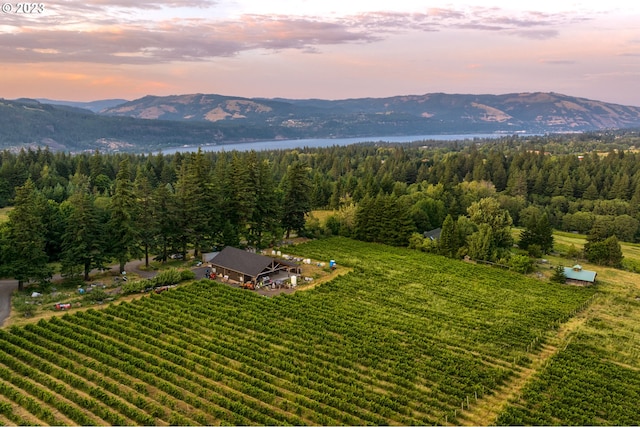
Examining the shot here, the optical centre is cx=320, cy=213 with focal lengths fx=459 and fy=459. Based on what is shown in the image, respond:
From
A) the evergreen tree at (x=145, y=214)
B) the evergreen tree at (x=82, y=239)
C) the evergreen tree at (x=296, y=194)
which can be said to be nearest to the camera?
the evergreen tree at (x=82, y=239)

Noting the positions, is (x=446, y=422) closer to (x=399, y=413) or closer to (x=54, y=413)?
(x=399, y=413)

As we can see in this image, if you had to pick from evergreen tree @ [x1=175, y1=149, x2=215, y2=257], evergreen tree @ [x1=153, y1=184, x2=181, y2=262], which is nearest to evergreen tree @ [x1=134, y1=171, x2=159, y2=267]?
evergreen tree @ [x1=153, y1=184, x2=181, y2=262]

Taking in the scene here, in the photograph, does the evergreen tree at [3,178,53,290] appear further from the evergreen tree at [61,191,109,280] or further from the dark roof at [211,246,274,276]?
the dark roof at [211,246,274,276]

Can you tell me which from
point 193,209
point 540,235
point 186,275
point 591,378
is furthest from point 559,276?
point 193,209

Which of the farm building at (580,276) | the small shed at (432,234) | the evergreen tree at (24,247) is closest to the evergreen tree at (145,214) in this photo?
the evergreen tree at (24,247)

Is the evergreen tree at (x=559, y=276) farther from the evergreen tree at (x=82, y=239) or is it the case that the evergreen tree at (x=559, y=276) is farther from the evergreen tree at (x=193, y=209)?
the evergreen tree at (x=82, y=239)

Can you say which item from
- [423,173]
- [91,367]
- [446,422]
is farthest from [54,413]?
[423,173]
